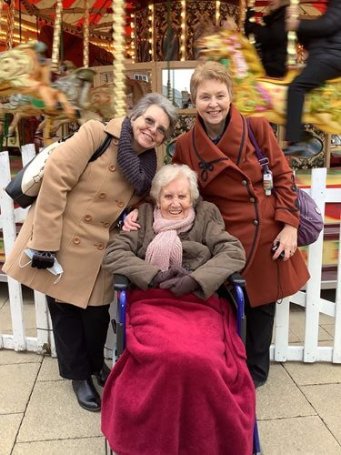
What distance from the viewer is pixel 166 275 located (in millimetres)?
2078

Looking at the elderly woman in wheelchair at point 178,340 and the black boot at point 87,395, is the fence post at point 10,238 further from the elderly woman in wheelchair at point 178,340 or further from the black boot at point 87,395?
the elderly woman in wheelchair at point 178,340

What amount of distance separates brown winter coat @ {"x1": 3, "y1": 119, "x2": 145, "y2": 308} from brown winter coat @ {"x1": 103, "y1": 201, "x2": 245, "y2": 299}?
0.55ft

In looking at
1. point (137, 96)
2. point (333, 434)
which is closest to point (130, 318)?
point (333, 434)

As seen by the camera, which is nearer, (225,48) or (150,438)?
(150,438)

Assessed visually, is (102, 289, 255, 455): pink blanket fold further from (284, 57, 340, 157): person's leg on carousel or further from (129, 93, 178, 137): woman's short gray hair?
(284, 57, 340, 157): person's leg on carousel

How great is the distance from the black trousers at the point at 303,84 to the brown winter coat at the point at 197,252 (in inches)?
30.2

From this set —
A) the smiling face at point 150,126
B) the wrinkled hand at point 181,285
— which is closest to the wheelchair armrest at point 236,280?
the wrinkled hand at point 181,285

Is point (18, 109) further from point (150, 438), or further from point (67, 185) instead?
point (150, 438)

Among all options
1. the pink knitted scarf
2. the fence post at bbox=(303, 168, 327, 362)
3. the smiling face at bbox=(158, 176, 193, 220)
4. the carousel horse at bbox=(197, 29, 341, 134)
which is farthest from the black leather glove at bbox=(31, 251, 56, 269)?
the fence post at bbox=(303, 168, 327, 362)

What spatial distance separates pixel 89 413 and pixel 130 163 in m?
1.37

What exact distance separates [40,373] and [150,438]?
1.43 m

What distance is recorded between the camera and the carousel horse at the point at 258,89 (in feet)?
9.13

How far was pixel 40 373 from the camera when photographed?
3.04 metres

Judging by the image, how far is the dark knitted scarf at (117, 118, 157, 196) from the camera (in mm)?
2207
